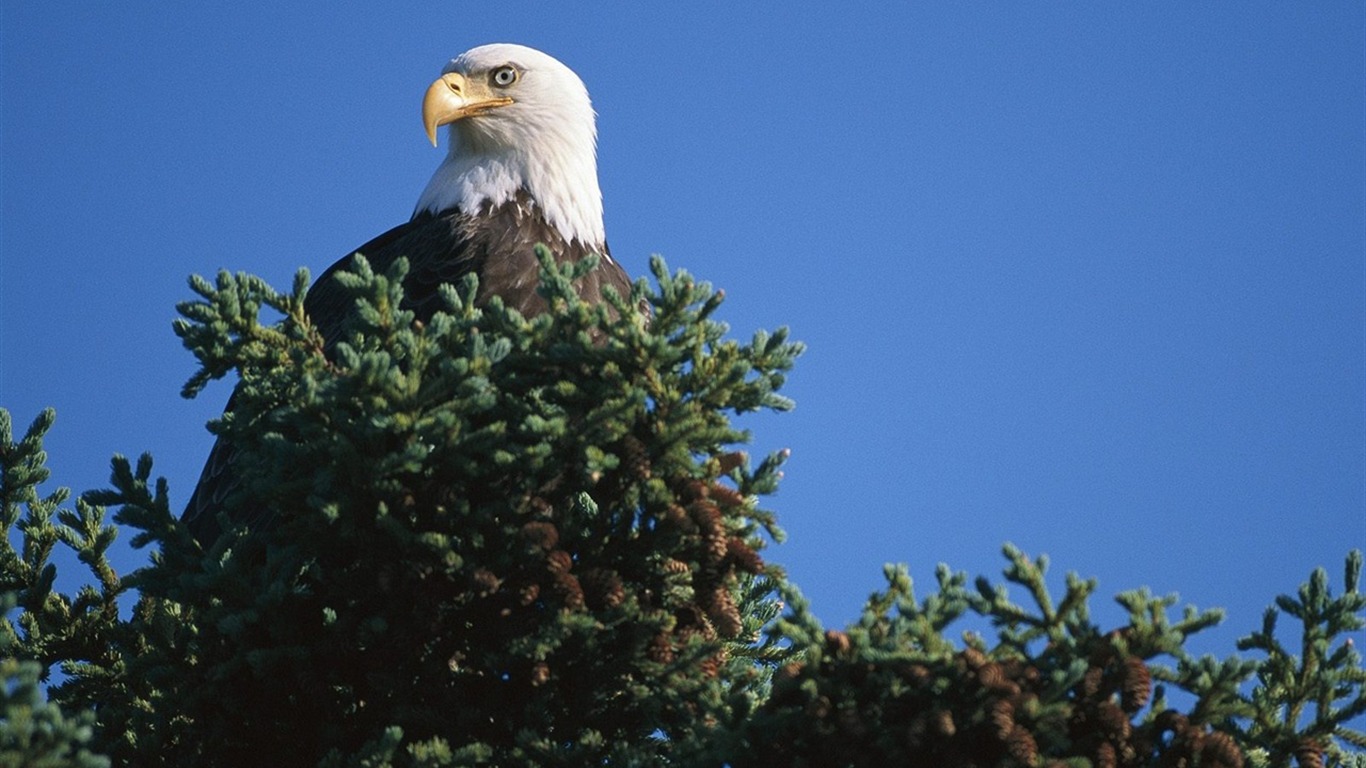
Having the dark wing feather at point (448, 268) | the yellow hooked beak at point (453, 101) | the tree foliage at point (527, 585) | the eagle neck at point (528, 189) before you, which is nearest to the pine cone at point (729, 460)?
the tree foliage at point (527, 585)

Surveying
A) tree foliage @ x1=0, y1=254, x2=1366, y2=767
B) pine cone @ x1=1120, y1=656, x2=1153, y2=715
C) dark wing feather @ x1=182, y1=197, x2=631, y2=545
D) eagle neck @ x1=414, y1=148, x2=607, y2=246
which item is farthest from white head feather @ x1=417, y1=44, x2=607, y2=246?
pine cone @ x1=1120, y1=656, x2=1153, y2=715

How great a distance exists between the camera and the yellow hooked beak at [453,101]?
6.70 metres

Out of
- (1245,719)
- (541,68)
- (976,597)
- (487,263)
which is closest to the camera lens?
(976,597)

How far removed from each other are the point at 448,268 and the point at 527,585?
2980 millimetres

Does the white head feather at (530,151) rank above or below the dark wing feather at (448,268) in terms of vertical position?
above

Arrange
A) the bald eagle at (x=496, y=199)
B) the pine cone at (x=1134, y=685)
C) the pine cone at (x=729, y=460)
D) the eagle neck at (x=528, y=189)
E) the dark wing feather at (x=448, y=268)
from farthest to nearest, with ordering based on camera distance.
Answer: the eagle neck at (x=528, y=189), the bald eagle at (x=496, y=199), the dark wing feather at (x=448, y=268), the pine cone at (x=729, y=460), the pine cone at (x=1134, y=685)

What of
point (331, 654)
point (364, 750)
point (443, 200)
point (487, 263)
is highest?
point (443, 200)

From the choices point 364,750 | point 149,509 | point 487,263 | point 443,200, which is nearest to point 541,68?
point 443,200

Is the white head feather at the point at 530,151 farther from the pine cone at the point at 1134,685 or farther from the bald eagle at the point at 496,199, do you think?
the pine cone at the point at 1134,685

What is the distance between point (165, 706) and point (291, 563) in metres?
0.47

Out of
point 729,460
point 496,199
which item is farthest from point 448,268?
point 729,460

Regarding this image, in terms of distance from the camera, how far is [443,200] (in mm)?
6684

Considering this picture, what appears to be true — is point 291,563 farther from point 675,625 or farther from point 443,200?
point 443,200

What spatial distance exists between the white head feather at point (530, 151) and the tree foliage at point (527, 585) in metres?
3.20
